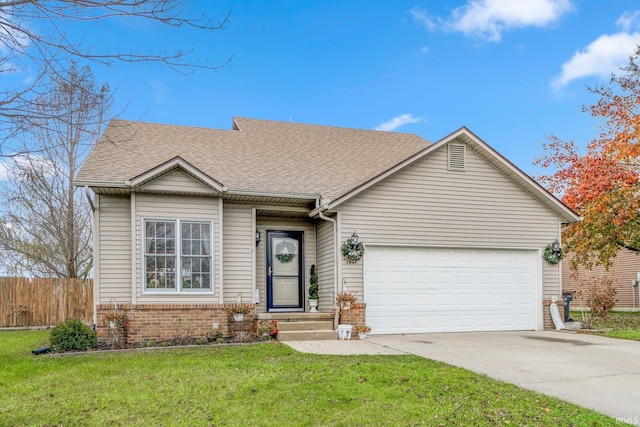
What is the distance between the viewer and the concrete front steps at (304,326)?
436 inches

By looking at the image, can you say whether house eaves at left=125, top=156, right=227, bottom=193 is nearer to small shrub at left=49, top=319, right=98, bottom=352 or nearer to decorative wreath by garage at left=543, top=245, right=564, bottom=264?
small shrub at left=49, top=319, right=98, bottom=352

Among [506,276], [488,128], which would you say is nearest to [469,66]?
[488,128]

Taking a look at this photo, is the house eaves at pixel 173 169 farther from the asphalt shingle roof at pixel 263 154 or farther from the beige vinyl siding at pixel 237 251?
the beige vinyl siding at pixel 237 251

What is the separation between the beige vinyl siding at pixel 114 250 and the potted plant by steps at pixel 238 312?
2.16 m

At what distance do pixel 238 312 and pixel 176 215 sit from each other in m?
2.48

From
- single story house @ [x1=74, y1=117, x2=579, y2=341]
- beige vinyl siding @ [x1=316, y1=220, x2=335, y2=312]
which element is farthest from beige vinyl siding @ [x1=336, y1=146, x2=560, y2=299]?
beige vinyl siding @ [x1=316, y1=220, x2=335, y2=312]

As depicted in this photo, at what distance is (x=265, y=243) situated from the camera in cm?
1326

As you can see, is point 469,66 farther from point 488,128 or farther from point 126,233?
point 126,233

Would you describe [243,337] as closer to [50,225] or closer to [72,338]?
[72,338]

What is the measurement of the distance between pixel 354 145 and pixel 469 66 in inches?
180

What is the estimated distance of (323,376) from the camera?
23.2 ft

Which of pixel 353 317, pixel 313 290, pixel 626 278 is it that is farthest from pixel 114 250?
pixel 626 278

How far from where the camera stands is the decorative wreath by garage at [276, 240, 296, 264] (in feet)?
44.0

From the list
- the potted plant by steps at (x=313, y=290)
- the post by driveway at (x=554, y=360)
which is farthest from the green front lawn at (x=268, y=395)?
the potted plant by steps at (x=313, y=290)
